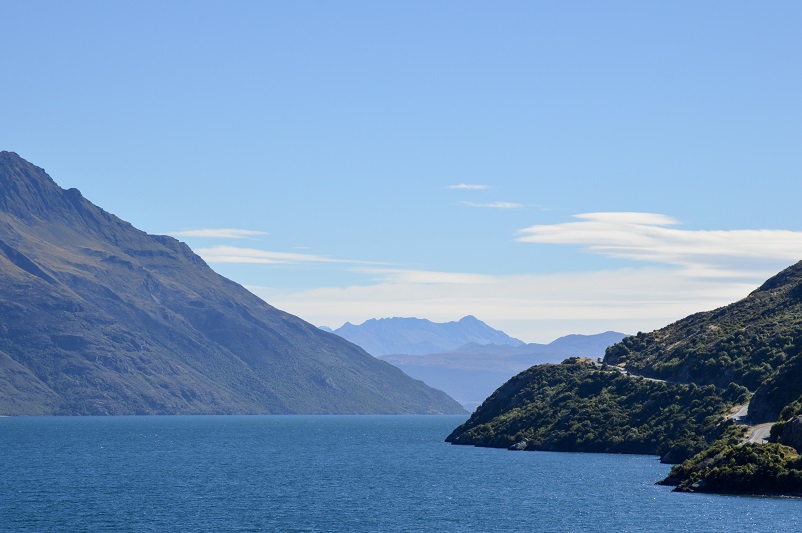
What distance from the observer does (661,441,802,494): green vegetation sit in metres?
116

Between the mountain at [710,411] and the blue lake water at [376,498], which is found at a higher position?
the mountain at [710,411]

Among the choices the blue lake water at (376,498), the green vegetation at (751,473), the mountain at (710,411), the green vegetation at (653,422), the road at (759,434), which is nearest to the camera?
the blue lake water at (376,498)

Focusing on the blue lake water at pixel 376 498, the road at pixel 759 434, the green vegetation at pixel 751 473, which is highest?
the road at pixel 759 434

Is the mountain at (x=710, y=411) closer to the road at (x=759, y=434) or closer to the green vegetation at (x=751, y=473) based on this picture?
the green vegetation at (x=751, y=473)

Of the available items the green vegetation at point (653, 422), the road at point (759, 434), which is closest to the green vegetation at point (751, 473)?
the road at point (759, 434)

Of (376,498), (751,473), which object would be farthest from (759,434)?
(376,498)

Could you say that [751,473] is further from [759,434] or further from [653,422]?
[653,422]

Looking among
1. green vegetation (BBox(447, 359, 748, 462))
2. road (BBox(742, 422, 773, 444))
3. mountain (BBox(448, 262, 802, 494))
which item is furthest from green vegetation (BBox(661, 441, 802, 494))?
green vegetation (BBox(447, 359, 748, 462))

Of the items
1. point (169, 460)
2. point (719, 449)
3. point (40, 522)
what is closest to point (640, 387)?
point (719, 449)

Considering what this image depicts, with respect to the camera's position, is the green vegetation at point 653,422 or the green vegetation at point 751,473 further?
the green vegetation at point 653,422

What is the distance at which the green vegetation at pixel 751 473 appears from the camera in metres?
116

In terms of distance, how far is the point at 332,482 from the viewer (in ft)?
485

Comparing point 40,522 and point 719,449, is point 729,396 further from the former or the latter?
point 40,522

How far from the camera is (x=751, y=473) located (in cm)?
11812
